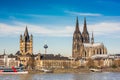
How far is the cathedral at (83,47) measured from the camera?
116 m

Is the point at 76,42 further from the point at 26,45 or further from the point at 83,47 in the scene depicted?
the point at 26,45

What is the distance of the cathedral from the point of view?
116 metres

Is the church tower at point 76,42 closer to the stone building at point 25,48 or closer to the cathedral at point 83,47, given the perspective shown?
the cathedral at point 83,47

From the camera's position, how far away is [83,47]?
380 ft

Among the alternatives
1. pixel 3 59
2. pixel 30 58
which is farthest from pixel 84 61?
pixel 3 59

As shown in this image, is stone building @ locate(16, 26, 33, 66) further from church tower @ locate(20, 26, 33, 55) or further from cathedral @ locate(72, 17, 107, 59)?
cathedral @ locate(72, 17, 107, 59)

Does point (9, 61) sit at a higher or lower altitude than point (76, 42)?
lower

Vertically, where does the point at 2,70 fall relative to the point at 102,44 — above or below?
below

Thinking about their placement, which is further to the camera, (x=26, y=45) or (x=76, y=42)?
(x=76, y=42)

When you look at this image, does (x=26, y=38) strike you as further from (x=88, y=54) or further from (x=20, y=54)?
(x=88, y=54)

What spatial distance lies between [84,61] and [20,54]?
17.0m

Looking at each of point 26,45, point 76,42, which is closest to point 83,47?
point 76,42

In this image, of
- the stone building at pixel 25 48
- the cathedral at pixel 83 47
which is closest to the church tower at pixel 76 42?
the cathedral at pixel 83 47

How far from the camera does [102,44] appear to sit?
4587 inches
